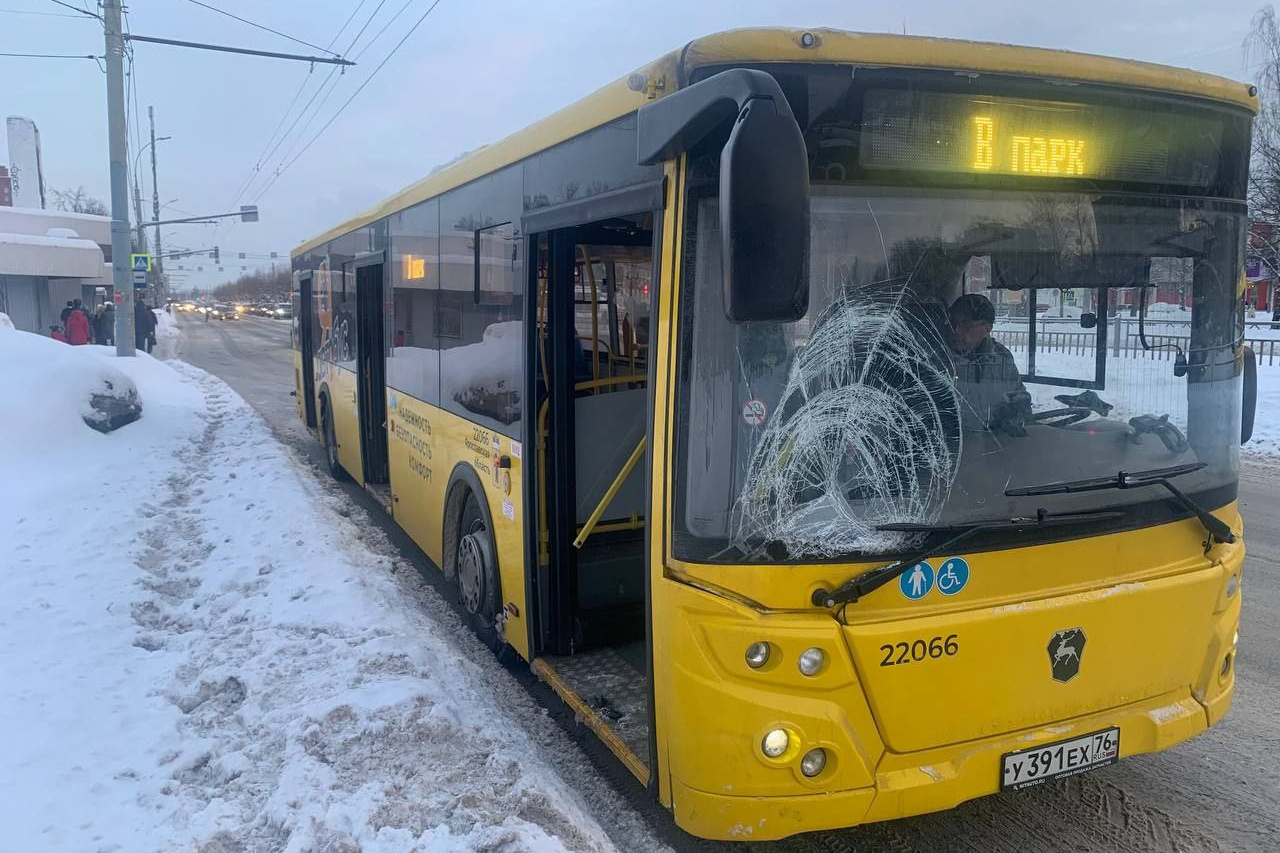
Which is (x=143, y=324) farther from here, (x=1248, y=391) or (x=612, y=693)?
(x=1248, y=391)

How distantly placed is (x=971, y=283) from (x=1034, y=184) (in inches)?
15.9

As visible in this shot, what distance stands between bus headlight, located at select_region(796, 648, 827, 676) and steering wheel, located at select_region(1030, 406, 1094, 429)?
1.10m

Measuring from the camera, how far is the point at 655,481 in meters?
3.18

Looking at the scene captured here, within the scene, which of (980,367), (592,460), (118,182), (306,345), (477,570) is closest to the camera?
(980,367)

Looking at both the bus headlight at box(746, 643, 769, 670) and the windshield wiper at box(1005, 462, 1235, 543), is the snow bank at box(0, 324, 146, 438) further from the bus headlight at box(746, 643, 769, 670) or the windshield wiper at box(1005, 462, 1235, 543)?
the windshield wiper at box(1005, 462, 1235, 543)

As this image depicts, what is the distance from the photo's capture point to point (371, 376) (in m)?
9.19

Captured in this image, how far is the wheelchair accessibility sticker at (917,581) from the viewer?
3006 mm

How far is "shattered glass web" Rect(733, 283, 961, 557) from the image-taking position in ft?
9.76

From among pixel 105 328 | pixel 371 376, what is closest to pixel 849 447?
pixel 371 376

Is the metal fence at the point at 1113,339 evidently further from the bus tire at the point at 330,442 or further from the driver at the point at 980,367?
the bus tire at the point at 330,442

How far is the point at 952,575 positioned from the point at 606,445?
2384 mm

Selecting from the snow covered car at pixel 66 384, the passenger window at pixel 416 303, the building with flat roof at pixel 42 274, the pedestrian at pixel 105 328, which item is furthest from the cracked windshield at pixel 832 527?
the building with flat roof at pixel 42 274

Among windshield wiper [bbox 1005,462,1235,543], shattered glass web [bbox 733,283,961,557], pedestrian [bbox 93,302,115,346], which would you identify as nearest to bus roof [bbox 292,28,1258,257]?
shattered glass web [bbox 733,283,961,557]

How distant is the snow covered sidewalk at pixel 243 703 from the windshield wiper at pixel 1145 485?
202 centimetres
